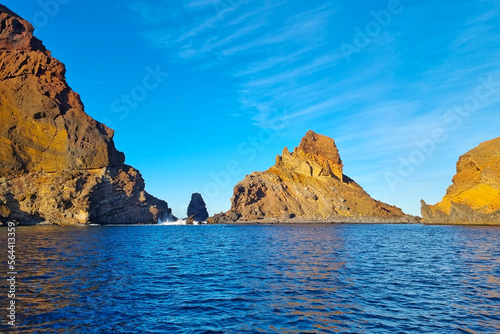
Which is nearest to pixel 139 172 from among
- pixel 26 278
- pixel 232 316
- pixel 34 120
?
pixel 34 120

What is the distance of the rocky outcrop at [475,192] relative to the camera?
114125mm

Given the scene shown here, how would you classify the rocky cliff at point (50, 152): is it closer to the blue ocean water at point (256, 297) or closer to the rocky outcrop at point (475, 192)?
the blue ocean water at point (256, 297)

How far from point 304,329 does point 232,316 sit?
359 centimetres

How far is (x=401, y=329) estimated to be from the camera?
12.6 m

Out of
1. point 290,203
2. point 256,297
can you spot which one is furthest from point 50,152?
point 290,203

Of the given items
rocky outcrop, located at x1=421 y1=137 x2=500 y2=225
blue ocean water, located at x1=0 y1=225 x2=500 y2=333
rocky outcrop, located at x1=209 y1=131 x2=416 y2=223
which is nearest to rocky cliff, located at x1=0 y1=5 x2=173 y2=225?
rocky outcrop, located at x1=209 y1=131 x2=416 y2=223

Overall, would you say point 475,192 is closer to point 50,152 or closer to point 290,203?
point 290,203

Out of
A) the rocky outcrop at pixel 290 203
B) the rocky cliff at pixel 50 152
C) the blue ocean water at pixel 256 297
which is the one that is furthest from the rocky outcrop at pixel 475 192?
the rocky cliff at pixel 50 152

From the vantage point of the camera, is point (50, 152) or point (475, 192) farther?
point (475, 192)

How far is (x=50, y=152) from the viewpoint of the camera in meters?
114

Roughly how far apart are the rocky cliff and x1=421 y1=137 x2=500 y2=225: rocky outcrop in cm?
13895

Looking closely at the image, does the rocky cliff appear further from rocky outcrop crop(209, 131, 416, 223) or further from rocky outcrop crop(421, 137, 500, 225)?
rocky outcrop crop(421, 137, 500, 225)

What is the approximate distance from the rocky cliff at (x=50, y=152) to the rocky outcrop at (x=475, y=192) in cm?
13895

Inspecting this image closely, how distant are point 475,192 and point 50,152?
16770 cm
